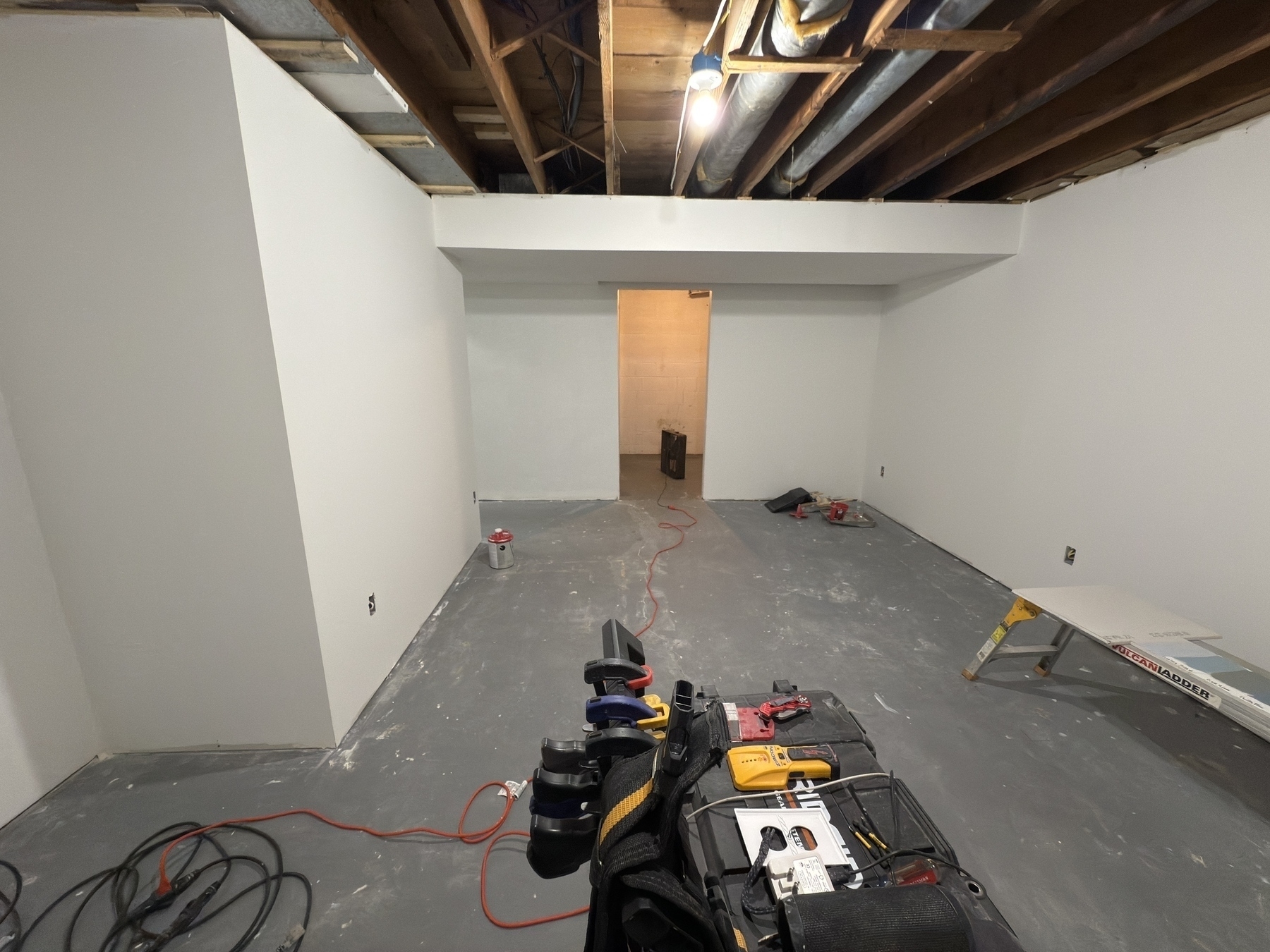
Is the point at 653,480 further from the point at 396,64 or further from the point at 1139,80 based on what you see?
the point at 1139,80

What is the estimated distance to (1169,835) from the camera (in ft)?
4.88

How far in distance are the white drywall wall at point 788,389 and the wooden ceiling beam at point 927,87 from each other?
184cm

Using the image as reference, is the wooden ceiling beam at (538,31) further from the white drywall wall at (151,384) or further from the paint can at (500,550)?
the paint can at (500,550)

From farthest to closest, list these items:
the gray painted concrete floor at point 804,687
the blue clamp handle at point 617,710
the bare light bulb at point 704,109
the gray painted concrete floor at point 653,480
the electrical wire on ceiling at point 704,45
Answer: the gray painted concrete floor at point 653,480 < the bare light bulb at point 704,109 < the electrical wire on ceiling at point 704,45 < the gray painted concrete floor at point 804,687 < the blue clamp handle at point 617,710

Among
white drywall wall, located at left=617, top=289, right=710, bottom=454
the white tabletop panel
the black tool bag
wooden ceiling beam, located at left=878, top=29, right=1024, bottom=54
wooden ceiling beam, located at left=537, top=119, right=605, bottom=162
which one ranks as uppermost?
wooden ceiling beam, located at left=537, top=119, right=605, bottom=162

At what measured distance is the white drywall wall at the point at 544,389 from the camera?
4.42m

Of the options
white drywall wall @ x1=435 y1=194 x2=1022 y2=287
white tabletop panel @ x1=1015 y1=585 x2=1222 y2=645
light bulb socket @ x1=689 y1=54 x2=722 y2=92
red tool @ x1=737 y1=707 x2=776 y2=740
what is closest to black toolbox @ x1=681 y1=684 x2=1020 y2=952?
red tool @ x1=737 y1=707 x2=776 y2=740

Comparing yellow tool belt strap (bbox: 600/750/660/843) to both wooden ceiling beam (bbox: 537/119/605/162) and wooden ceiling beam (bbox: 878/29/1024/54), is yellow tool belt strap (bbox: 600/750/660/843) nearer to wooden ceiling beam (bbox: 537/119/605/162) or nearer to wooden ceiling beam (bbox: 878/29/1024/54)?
wooden ceiling beam (bbox: 878/29/1024/54)

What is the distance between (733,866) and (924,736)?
1.42 metres

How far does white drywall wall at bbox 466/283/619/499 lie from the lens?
442 cm

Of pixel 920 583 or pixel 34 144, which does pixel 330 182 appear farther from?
pixel 920 583

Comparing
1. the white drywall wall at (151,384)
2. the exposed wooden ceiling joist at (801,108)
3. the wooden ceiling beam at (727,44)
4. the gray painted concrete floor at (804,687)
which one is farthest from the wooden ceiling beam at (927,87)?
the gray painted concrete floor at (804,687)

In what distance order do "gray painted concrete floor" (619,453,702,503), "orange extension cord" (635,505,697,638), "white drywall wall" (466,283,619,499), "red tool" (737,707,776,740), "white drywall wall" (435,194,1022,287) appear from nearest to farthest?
"red tool" (737,707,776,740)
"orange extension cord" (635,505,697,638)
"white drywall wall" (435,194,1022,287)
"white drywall wall" (466,283,619,499)
"gray painted concrete floor" (619,453,702,503)

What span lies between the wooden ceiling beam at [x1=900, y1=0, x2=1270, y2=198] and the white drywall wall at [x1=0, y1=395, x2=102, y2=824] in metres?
3.96
